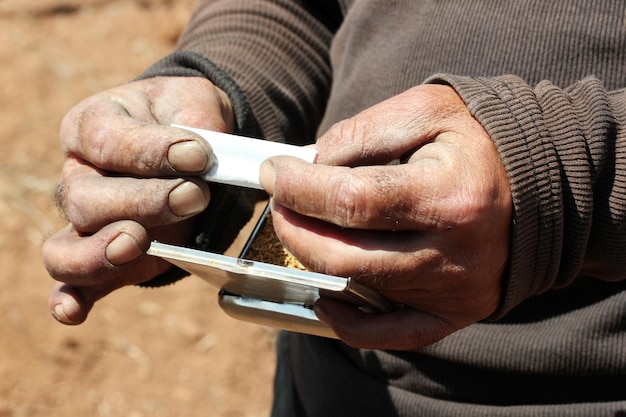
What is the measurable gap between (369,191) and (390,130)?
0.11 metres

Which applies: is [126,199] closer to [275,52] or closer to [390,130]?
[390,130]

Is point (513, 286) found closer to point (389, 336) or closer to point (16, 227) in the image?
point (389, 336)

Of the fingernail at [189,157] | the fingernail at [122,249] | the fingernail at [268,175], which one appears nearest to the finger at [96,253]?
the fingernail at [122,249]

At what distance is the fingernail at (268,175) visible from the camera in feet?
3.19

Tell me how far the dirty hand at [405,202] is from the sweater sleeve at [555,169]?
21mm

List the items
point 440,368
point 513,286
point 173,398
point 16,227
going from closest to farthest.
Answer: point 513,286, point 440,368, point 173,398, point 16,227

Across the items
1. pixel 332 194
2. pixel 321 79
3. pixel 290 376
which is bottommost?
pixel 290 376

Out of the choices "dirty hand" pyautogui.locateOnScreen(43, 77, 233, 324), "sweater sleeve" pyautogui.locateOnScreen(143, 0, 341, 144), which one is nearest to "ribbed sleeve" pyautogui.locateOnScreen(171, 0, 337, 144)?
"sweater sleeve" pyautogui.locateOnScreen(143, 0, 341, 144)

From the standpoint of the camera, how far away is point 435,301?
107cm

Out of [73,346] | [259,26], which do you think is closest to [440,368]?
[259,26]

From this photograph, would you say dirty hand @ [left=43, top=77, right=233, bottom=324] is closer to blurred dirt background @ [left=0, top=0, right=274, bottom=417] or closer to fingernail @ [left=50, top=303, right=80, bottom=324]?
fingernail @ [left=50, top=303, right=80, bottom=324]

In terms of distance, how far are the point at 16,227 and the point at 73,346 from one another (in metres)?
0.73

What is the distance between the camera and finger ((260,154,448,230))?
936mm

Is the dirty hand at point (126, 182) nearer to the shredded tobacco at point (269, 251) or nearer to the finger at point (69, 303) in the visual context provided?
the finger at point (69, 303)
